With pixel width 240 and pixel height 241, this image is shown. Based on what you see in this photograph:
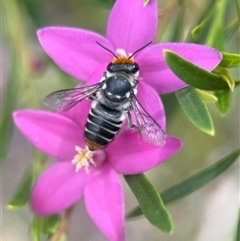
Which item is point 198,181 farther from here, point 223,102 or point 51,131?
point 51,131

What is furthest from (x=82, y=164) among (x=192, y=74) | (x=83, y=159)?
(x=192, y=74)

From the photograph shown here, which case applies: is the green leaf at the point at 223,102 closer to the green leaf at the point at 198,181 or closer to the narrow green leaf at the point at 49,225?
the green leaf at the point at 198,181

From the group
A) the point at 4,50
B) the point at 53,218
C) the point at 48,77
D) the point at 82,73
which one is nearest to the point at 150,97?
the point at 82,73

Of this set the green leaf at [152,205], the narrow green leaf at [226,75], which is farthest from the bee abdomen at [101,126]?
the narrow green leaf at [226,75]

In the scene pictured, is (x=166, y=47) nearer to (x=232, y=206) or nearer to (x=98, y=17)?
(x=98, y=17)

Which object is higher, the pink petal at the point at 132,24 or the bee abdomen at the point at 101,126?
the pink petal at the point at 132,24

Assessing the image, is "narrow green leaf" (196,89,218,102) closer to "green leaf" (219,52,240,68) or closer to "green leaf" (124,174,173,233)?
"green leaf" (219,52,240,68)

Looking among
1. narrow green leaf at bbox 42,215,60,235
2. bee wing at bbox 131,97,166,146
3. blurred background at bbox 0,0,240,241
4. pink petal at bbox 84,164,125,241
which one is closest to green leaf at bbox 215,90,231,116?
bee wing at bbox 131,97,166,146
